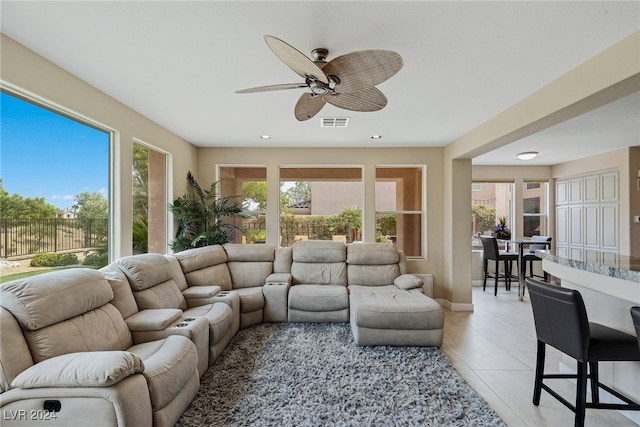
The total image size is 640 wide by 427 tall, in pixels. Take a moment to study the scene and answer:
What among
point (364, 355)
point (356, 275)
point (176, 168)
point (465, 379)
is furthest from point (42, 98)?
point (465, 379)

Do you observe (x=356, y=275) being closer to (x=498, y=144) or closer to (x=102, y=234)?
(x=498, y=144)

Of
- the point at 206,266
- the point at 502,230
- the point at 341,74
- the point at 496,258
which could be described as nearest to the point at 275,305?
the point at 206,266

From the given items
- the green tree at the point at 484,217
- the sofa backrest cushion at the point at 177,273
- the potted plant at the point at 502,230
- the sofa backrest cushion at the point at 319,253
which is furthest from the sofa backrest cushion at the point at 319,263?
the green tree at the point at 484,217

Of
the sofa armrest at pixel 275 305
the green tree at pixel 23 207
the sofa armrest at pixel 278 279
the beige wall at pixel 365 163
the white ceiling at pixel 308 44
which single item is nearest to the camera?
the white ceiling at pixel 308 44

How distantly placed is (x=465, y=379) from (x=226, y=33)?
322 centimetres

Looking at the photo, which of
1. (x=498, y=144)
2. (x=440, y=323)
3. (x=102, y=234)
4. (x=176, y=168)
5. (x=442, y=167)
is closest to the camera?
(x=102, y=234)

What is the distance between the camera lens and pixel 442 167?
4.74m

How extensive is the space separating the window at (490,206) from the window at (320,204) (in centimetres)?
312

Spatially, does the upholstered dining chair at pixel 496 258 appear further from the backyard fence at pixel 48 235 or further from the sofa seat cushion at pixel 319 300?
the backyard fence at pixel 48 235

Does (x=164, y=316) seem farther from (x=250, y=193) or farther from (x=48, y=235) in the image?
(x=250, y=193)

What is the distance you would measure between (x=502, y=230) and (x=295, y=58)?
19.2ft

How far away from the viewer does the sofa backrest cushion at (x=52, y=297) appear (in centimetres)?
161

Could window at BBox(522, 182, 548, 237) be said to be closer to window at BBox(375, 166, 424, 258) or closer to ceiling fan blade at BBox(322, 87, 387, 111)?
window at BBox(375, 166, 424, 258)

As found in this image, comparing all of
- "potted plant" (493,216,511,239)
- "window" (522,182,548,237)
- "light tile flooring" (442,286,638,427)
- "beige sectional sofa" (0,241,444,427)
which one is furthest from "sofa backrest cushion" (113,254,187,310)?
"window" (522,182,548,237)
